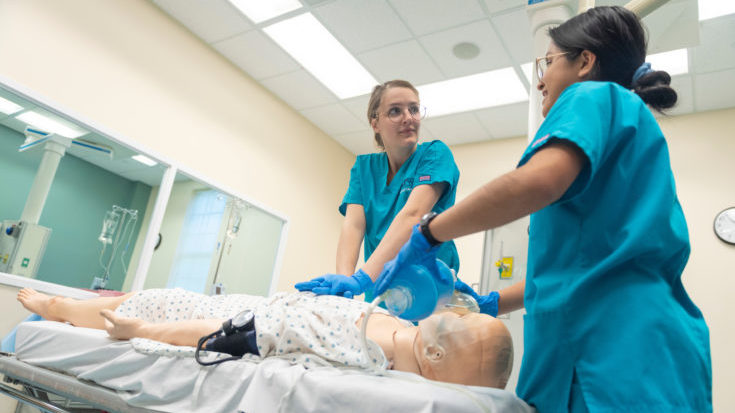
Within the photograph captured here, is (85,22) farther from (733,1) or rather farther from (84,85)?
(733,1)

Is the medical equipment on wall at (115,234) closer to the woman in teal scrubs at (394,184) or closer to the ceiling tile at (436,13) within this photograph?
the woman in teal scrubs at (394,184)

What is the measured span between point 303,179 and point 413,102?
117 inches

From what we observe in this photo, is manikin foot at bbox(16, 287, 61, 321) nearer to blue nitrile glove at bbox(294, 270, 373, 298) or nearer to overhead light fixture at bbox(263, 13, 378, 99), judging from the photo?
blue nitrile glove at bbox(294, 270, 373, 298)

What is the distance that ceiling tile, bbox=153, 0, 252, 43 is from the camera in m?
3.43

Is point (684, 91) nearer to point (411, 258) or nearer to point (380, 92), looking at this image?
point (380, 92)

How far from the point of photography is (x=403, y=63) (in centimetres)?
376

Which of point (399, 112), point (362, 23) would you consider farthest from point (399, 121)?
point (362, 23)

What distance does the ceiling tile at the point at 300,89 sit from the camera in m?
4.13

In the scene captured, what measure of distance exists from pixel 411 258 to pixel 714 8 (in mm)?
3097

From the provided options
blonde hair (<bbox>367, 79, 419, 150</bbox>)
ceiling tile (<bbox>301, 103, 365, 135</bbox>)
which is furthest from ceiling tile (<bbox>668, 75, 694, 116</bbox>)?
ceiling tile (<bbox>301, 103, 365, 135</bbox>)

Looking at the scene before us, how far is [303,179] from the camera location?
477 cm

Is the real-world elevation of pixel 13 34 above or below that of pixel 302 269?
above

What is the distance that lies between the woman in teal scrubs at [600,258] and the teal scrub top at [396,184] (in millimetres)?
832

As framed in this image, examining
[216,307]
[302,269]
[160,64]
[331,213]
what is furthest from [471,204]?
[331,213]
